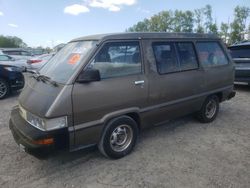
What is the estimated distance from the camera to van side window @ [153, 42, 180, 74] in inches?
163

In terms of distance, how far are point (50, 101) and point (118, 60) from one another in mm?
1209

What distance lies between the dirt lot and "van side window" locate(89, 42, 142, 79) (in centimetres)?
138

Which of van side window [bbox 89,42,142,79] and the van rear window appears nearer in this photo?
van side window [bbox 89,42,142,79]

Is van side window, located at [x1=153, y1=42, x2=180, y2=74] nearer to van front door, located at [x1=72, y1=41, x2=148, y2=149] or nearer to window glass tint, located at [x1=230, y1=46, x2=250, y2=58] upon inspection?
van front door, located at [x1=72, y1=41, x2=148, y2=149]

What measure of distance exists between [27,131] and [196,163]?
8.21 feet

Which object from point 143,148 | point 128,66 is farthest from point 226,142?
point 128,66

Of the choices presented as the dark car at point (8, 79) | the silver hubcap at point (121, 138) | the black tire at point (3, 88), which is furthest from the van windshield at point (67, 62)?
the black tire at point (3, 88)

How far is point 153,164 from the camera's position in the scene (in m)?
3.68

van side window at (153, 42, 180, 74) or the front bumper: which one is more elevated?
van side window at (153, 42, 180, 74)

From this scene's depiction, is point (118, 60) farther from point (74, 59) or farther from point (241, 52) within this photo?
point (241, 52)

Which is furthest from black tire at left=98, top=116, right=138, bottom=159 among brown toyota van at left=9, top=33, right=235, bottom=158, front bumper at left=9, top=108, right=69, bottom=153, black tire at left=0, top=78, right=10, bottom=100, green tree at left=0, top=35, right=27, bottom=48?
green tree at left=0, top=35, right=27, bottom=48

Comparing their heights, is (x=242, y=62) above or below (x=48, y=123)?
above

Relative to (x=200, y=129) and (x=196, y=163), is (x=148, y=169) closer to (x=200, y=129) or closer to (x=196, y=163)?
(x=196, y=163)

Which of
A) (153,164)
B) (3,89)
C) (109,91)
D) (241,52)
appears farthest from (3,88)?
(241,52)
